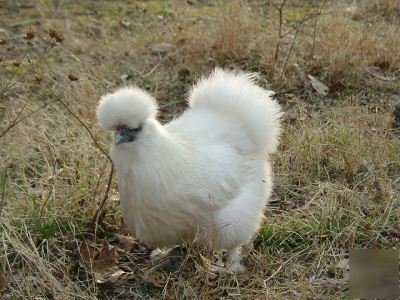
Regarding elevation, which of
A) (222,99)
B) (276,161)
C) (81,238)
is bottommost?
(81,238)

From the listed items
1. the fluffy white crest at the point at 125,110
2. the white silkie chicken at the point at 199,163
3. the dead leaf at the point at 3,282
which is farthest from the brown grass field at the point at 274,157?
the fluffy white crest at the point at 125,110

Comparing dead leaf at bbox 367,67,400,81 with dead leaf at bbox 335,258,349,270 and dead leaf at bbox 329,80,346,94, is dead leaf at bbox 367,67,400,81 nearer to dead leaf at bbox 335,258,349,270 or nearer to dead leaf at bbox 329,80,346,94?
dead leaf at bbox 329,80,346,94

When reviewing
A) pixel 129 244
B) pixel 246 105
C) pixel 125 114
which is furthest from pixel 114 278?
pixel 246 105

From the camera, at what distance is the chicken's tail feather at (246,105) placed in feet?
11.5

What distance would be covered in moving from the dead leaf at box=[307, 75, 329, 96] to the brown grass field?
16 mm

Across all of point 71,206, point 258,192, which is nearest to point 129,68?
point 71,206

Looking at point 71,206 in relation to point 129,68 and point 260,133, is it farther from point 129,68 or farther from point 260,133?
point 129,68

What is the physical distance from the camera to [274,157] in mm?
4363

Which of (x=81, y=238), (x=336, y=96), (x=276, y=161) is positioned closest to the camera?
(x=81, y=238)

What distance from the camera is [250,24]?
19.9ft

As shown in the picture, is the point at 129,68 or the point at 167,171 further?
the point at 129,68

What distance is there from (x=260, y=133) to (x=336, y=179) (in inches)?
34.7

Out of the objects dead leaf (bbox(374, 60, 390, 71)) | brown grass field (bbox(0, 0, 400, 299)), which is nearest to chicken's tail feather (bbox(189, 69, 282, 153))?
brown grass field (bbox(0, 0, 400, 299))

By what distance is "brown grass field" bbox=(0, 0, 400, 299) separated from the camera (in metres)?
3.34
